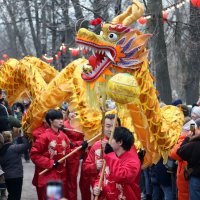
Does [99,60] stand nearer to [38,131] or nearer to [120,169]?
[120,169]

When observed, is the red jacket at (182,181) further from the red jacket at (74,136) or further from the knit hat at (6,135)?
the knit hat at (6,135)

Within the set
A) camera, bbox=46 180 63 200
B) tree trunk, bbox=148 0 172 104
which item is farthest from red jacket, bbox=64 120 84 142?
camera, bbox=46 180 63 200

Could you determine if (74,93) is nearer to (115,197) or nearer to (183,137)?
(183,137)

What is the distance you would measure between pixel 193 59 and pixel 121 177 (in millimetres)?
12828

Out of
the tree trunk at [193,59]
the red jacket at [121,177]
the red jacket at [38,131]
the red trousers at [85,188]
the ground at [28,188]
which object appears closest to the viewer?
the red jacket at [121,177]

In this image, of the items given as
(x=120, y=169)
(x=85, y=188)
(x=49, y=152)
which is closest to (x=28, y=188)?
(x=85, y=188)

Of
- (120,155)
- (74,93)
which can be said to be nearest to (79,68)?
(74,93)

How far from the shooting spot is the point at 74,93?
9.03m

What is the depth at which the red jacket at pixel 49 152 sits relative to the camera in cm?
811

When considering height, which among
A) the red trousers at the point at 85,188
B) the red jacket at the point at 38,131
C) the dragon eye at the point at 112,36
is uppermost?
the dragon eye at the point at 112,36

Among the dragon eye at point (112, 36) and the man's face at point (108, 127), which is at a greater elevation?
the dragon eye at point (112, 36)

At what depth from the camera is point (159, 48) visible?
1506 centimetres

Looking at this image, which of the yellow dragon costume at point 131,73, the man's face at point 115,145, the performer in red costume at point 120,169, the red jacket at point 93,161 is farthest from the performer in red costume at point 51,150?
the man's face at point 115,145

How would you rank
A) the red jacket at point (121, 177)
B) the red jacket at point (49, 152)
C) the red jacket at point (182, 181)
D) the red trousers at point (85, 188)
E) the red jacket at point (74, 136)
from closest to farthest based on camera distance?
the red jacket at point (121, 177) → the red jacket at point (182, 181) → the red jacket at point (49, 152) → the red trousers at point (85, 188) → the red jacket at point (74, 136)
